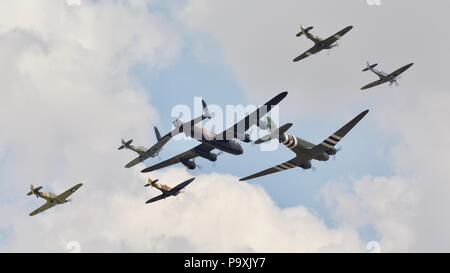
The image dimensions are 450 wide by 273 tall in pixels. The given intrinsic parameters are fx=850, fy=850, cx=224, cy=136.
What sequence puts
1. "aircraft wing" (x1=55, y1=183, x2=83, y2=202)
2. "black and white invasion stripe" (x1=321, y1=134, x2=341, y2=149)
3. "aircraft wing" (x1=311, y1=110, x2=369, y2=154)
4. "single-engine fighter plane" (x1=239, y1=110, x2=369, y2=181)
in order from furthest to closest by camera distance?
"aircraft wing" (x1=55, y1=183, x2=83, y2=202), "black and white invasion stripe" (x1=321, y1=134, x2=341, y2=149), "aircraft wing" (x1=311, y1=110, x2=369, y2=154), "single-engine fighter plane" (x1=239, y1=110, x2=369, y2=181)

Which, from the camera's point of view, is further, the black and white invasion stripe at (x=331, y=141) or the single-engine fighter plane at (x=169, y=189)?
the single-engine fighter plane at (x=169, y=189)

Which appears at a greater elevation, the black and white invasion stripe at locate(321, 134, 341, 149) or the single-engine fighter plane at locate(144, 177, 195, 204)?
the single-engine fighter plane at locate(144, 177, 195, 204)

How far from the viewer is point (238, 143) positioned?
102375mm

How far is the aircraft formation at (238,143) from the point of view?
95750mm

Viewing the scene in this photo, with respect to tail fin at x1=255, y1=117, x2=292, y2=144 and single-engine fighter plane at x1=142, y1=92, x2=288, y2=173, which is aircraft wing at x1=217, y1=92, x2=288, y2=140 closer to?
single-engine fighter plane at x1=142, y1=92, x2=288, y2=173

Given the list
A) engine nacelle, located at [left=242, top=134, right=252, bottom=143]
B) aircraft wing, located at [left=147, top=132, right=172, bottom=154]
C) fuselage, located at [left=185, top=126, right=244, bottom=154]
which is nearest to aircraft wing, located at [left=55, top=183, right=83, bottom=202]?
aircraft wing, located at [left=147, top=132, right=172, bottom=154]

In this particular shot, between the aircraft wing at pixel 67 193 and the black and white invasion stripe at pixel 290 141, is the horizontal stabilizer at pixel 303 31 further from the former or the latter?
the aircraft wing at pixel 67 193

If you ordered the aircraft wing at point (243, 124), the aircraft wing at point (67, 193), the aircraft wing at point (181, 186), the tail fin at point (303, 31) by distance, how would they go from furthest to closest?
the tail fin at point (303, 31), the aircraft wing at point (181, 186), the aircraft wing at point (67, 193), the aircraft wing at point (243, 124)

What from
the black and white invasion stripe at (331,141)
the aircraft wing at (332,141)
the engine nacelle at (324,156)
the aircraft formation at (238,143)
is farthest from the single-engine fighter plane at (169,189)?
the black and white invasion stripe at (331,141)

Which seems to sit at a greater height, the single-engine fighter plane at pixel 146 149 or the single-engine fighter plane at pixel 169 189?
the single-engine fighter plane at pixel 146 149

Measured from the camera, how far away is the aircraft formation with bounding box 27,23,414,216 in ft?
314
